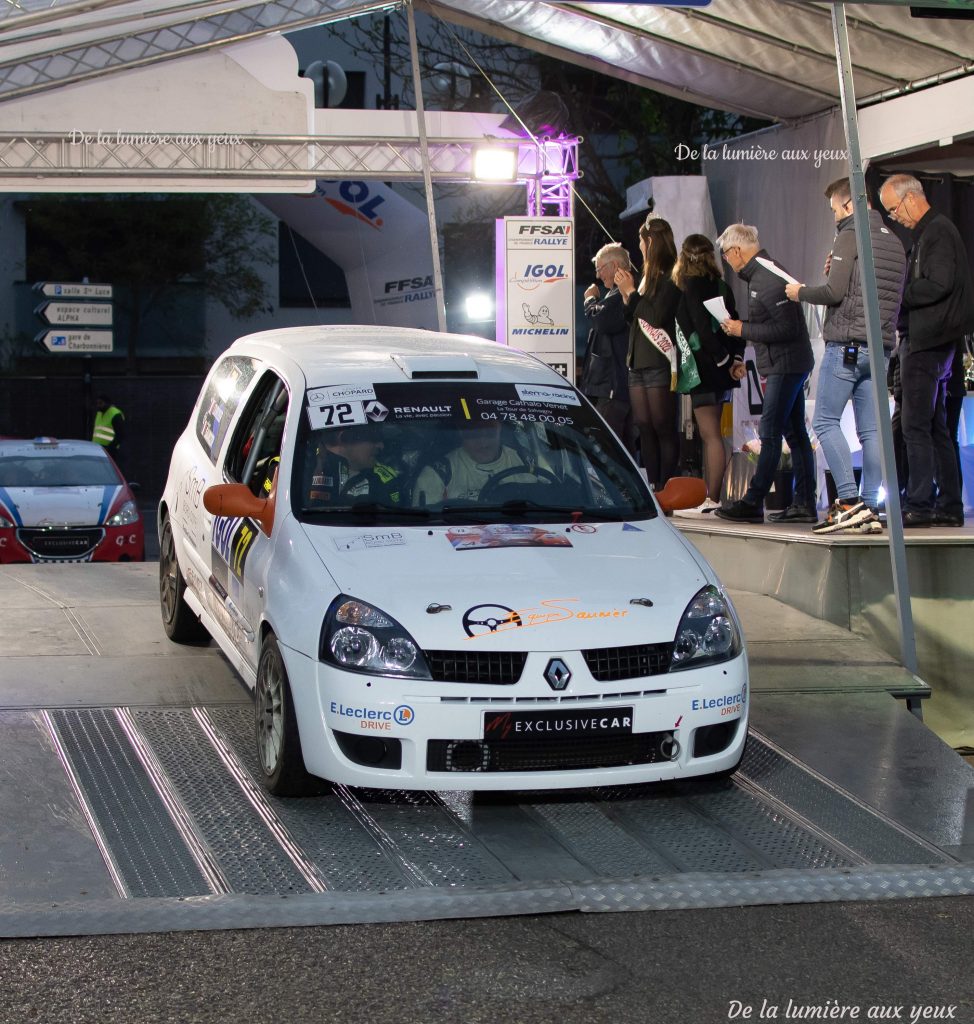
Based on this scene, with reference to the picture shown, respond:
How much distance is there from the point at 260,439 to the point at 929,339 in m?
4.49

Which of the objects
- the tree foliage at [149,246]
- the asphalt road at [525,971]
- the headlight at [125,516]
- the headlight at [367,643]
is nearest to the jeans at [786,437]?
the headlight at [367,643]

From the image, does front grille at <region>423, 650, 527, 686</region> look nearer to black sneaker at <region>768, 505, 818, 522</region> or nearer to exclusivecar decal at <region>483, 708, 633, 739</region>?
exclusivecar decal at <region>483, 708, 633, 739</region>

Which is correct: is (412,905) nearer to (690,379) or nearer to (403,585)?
(403,585)

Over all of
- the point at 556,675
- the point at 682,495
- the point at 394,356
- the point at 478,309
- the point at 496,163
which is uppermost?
the point at 496,163

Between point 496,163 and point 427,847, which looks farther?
point 496,163

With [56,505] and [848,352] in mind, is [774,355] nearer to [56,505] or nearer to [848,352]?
Result: [848,352]

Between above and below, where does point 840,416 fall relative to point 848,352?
below

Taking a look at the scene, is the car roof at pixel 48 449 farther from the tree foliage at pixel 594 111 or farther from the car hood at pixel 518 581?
the tree foliage at pixel 594 111

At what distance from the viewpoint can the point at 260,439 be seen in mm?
7199

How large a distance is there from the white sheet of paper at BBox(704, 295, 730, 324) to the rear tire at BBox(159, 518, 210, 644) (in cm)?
407

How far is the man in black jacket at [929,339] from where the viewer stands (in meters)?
9.55

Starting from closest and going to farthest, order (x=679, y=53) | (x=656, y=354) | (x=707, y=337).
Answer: (x=707, y=337), (x=656, y=354), (x=679, y=53)

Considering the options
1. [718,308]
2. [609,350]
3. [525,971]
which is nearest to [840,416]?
[718,308]
